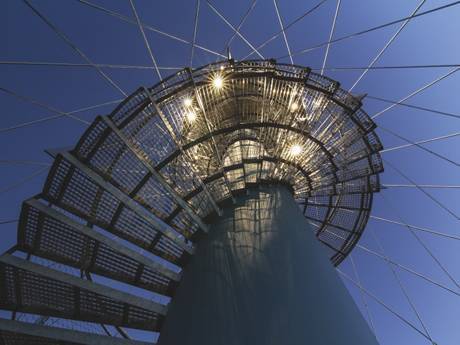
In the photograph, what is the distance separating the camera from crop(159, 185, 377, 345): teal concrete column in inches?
168

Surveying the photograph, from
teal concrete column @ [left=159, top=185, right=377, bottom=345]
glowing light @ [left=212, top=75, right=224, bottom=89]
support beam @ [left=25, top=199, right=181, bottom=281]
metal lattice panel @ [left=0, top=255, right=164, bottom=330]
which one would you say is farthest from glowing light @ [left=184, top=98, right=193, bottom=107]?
metal lattice panel @ [left=0, top=255, right=164, bottom=330]

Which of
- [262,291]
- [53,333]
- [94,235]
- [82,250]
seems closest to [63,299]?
[82,250]

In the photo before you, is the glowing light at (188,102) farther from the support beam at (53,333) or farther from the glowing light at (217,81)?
the support beam at (53,333)

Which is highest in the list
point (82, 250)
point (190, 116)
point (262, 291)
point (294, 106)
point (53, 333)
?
point (294, 106)

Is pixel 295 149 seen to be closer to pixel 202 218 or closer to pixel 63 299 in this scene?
pixel 202 218

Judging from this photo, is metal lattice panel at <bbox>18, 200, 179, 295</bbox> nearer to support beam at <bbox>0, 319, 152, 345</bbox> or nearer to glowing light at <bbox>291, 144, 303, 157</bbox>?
support beam at <bbox>0, 319, 152, 345</bbox>

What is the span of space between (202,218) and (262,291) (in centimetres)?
236

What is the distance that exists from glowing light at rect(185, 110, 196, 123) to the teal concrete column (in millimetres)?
2315

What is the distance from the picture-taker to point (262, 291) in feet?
15.5

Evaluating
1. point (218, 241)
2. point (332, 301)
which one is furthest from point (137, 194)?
point (332, 301)

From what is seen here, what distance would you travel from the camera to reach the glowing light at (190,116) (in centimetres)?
755

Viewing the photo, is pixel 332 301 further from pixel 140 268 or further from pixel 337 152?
pixel 337 152

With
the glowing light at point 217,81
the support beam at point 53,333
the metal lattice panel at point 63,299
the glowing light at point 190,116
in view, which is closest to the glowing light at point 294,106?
the glowing light at point 217,81

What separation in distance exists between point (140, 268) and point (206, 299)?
2198 millimetres
